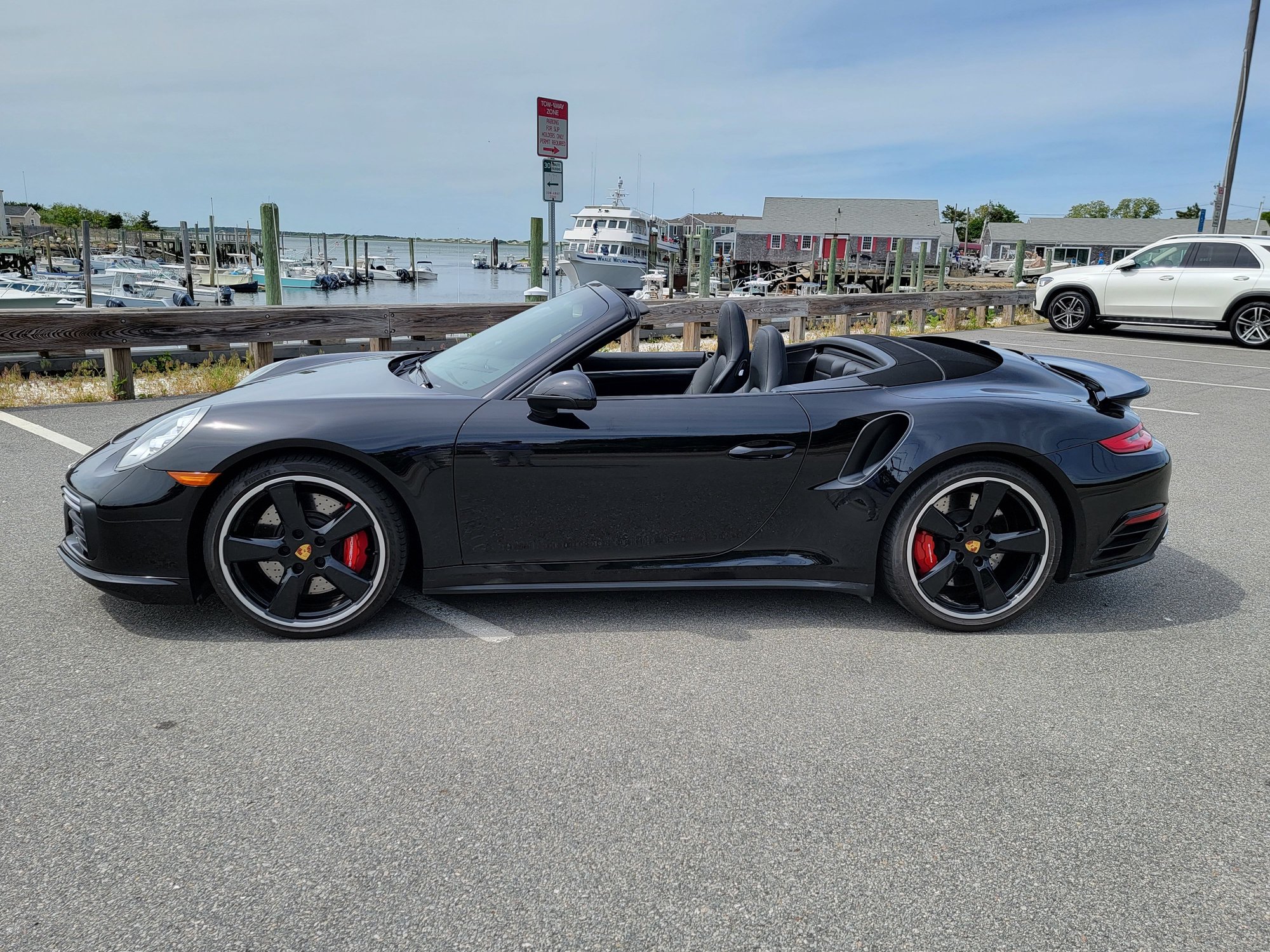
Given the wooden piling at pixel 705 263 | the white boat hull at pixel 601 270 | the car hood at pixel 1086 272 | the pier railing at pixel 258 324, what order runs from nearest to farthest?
the pier railing at pixel 258 324, the car hood at pixel 1086 272, the wooden piling at pixel 705 263, the white boat hull at pixel 601 270

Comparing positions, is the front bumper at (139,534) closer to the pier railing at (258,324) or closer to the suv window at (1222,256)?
the pier railing at (258,324)

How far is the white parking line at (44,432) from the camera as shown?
6586 mm

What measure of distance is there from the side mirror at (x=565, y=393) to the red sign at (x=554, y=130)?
8515 mm

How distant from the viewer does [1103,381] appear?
4.04 meters

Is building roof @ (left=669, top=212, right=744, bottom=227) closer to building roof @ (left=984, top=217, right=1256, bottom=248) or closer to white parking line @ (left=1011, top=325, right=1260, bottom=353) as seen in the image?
building roof @ (left=984, top=217, right=1256, bottom=248)

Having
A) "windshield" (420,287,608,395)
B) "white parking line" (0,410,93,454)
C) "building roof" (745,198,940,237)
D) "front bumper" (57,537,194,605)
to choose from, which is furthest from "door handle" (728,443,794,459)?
"building roof" (745,198,940,237)

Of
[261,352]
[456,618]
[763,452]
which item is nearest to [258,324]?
[261,352]

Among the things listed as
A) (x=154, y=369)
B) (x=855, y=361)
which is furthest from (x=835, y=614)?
(x=154, y=369)

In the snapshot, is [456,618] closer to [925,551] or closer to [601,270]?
[925,551]

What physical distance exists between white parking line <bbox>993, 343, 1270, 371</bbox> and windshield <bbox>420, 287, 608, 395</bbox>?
9.25m

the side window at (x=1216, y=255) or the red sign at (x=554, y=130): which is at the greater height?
the red sign at (x=554, y=130)

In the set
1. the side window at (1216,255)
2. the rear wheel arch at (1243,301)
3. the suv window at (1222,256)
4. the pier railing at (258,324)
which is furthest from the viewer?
the side window at (1216,255)

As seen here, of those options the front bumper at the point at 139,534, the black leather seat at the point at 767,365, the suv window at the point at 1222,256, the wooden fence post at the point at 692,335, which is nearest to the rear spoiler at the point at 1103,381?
the black leather seat at the point at 767,365

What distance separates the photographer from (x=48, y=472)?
5.84 metres
